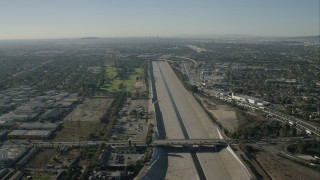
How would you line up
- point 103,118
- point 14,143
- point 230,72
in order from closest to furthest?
point 14,143
point 103,118
point 230,72

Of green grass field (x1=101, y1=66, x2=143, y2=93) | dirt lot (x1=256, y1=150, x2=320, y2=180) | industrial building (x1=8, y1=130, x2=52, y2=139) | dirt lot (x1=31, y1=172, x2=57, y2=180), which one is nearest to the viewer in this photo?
dirt lot (x1=31, y1=172, x2=57, y2=180)

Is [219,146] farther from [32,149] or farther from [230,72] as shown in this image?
[230,72]

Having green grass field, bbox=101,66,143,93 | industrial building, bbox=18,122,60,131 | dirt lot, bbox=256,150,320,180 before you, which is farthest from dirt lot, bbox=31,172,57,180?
green grass field, bbox=101,66,143,93

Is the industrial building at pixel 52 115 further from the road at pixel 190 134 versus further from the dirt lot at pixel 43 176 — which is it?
the dirt lot at pixel 43 176

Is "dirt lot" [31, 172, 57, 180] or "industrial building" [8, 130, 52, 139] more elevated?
"industrial building" [8, 130, 52, 139]

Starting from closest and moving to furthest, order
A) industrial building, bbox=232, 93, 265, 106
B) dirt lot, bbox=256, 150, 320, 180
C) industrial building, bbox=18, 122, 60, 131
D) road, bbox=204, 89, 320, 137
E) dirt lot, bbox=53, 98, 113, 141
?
dirt lot, bbox=256, 150, 320, 180 → dirt lot, bbox=53, 98, 113, 141 → industrial building, bbox=18, 122, 60, 131 → road, bbox=204, 89, 320, 137 → industrial building, bbox=232, 93, 265, 106

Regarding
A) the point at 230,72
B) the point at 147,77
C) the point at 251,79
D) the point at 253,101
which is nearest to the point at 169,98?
the point at 253,101

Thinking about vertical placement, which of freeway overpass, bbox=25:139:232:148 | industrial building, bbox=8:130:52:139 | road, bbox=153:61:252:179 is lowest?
road, bbox=153:61:252:179

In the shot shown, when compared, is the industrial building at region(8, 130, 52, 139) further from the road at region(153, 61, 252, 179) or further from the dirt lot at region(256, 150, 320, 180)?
the dirt lot at region(256, 150, 320, 180)
